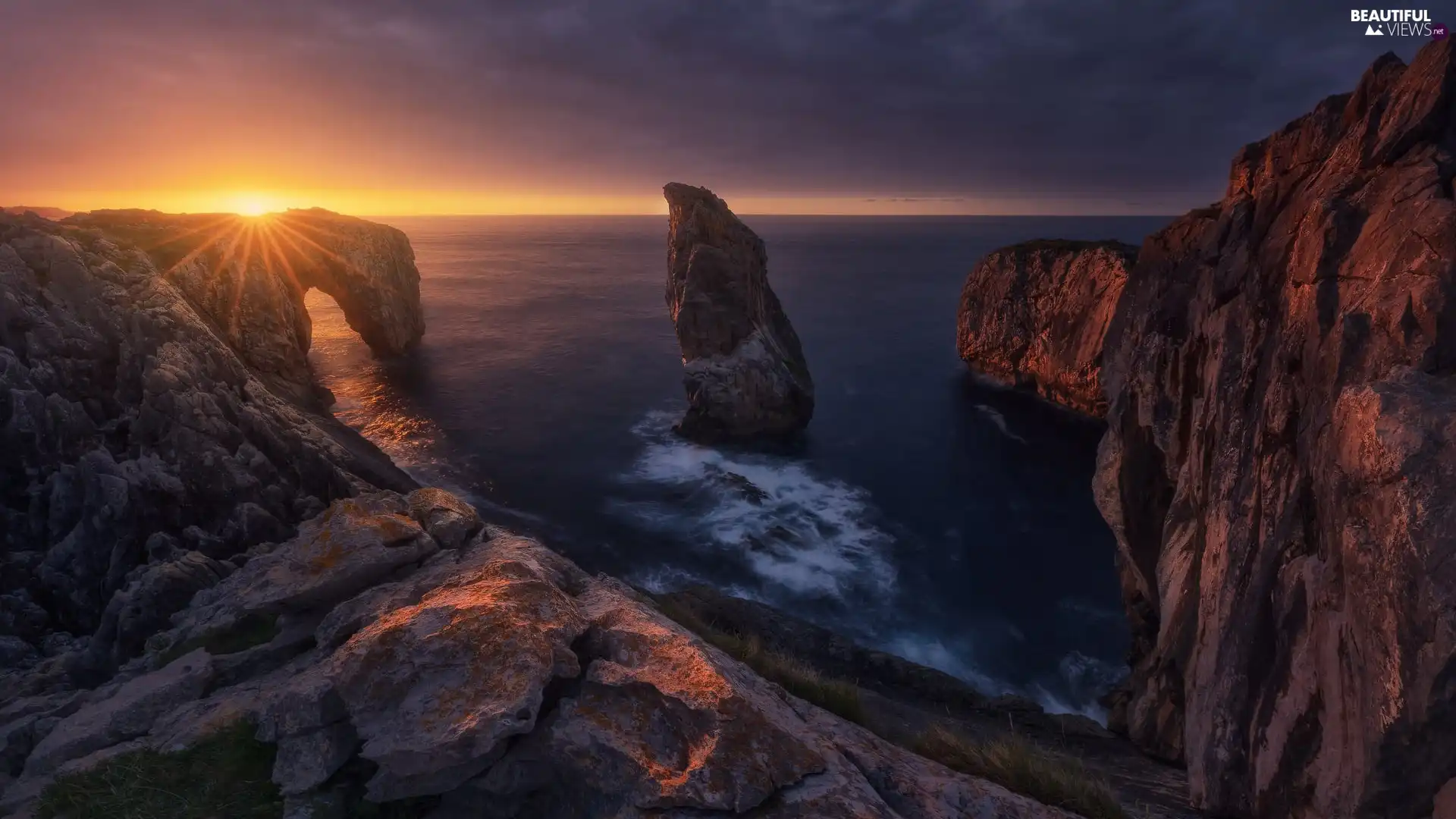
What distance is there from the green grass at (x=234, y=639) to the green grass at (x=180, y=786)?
2.84 metres

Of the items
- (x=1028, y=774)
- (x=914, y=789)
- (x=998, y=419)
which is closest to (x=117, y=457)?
(x=914, y=789)

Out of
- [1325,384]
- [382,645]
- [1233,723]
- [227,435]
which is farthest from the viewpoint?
[227,435]

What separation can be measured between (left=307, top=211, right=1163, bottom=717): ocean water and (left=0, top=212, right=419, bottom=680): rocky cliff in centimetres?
1525

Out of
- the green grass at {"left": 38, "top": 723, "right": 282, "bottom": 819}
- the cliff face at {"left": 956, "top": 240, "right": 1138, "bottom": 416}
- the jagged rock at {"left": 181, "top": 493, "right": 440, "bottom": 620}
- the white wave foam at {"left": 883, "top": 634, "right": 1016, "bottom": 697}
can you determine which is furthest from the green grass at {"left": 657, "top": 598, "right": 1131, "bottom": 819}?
the cliff face at {"left": 956, "top": 240, "right": 1138, "bottom": 416}

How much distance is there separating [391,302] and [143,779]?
67.5m

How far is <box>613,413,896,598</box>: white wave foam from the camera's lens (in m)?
33.3

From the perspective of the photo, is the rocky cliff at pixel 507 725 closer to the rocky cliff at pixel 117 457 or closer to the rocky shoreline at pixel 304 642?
the rocky shoreline at pixel 304 642

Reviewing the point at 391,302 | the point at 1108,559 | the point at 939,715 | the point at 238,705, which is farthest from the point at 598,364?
the point at 238,705

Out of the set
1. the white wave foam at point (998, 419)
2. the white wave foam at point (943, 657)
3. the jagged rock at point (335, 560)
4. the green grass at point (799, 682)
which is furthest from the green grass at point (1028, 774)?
the white wave foam at point (998, 419)

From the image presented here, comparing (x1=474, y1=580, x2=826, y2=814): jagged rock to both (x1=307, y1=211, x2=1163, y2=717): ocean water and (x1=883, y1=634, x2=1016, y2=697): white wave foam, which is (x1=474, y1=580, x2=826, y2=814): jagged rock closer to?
(x1=883, y1=634, x2=1016, y2=697): white wave foam

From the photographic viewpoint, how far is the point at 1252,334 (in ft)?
Answer: 48.0

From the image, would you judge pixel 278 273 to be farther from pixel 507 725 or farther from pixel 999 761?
pixel 999 761

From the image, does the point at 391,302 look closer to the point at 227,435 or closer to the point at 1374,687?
the point at 227,435

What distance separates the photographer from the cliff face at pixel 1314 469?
8367 millimetres
